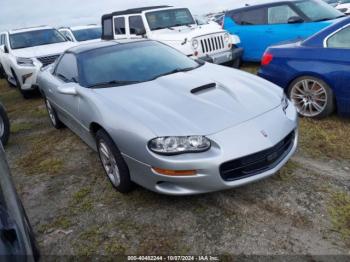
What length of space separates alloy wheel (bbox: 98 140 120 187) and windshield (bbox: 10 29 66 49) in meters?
6.50

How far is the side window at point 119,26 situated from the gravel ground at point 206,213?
5741 mm

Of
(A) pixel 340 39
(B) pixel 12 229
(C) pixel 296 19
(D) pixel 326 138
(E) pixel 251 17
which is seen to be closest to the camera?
(B) pixel 12 229

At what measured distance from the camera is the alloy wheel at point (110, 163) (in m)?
3.23

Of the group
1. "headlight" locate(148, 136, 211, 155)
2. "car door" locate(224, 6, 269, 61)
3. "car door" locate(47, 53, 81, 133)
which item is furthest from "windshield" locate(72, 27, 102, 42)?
"headlight" locate(148, 136, 211, 155)

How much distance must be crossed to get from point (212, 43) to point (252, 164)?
536cm

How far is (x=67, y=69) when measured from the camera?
4430 mm

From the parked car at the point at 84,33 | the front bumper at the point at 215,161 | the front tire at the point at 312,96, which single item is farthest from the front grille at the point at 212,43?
the parked car at the point at 84,33

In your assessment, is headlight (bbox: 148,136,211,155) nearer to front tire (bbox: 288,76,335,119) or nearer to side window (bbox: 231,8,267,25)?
front tire (bbox: 288,76,335,119)

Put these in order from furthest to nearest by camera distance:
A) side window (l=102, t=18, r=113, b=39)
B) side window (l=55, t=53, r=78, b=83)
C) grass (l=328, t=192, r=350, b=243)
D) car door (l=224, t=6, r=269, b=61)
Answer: side window (l=102, t=18, r=113, b=39) → car door (l=224, t=6, r=269, b=61) → side window (l=55, t=53, r=78, b=83) → grass (l=328, t=192, r=350, b=243)

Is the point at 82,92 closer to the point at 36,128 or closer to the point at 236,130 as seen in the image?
the point at 236,130

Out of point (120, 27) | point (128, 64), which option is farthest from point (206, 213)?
point (120, 27)

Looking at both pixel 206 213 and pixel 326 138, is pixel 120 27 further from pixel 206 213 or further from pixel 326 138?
pixel 206 213

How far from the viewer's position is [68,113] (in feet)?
14.1

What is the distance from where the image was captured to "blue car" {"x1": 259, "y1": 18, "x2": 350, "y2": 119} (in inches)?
165
